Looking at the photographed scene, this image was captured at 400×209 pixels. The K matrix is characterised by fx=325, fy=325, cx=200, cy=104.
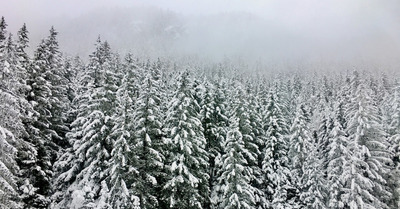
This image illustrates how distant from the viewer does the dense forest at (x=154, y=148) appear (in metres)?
23.5

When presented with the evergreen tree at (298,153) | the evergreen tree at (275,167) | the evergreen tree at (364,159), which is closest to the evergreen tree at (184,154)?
the evergreen tree at (275,167)

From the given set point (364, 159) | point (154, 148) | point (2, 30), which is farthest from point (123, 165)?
point (364, 159)

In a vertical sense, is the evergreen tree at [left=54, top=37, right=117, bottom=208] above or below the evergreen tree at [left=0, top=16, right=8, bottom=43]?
below

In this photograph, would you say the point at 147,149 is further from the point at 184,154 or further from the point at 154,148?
the point at 184,154

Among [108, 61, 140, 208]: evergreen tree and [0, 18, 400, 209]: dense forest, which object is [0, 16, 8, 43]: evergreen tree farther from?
[108, 61, 140, 208]: evergreen tree

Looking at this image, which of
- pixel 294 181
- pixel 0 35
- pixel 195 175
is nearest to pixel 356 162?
pixel 294 181

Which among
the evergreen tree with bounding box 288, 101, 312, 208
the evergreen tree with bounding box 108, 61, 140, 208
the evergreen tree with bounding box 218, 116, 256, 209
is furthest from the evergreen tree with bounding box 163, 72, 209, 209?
the evergreen tree with bounding box 288, 101, 312, 208

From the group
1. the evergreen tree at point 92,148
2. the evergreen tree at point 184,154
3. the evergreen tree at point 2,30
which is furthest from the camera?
the evergreen tree at point 184,154

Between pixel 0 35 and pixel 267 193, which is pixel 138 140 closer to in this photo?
pixel 0 35

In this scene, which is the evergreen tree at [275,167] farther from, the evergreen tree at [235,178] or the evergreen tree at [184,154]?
the evergreen tree at [184,154]

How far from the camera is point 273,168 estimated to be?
1415 inches

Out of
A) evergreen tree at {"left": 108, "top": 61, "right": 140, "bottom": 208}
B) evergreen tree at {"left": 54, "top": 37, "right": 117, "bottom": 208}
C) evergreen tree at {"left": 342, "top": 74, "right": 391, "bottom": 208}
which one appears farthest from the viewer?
evergreen tree at {"left": 342, "top": 74, "right": 391, "bottom": 208}

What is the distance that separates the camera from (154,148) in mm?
28094

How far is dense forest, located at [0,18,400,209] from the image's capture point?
23531mm
